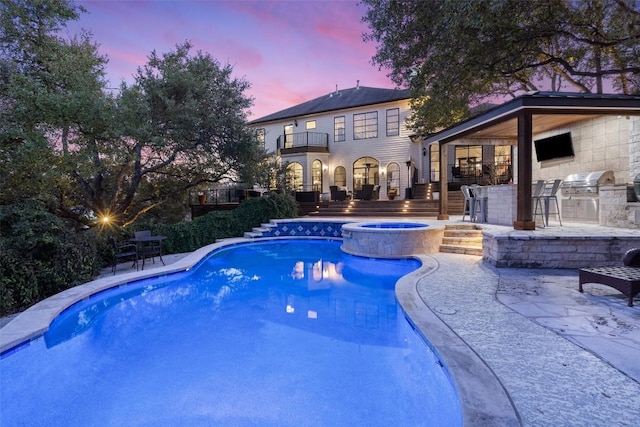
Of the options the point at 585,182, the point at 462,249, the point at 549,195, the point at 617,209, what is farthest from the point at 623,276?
the point at 585,182

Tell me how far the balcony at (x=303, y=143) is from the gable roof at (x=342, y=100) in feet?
4.40

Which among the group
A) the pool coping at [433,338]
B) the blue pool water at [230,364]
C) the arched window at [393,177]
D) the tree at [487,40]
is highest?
the tree at [487,40]

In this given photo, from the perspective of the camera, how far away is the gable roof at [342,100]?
65.7 feet

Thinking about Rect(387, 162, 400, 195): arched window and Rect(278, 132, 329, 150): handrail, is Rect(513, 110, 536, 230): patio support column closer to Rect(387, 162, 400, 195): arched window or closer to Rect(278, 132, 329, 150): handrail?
Rect(387, 162, 400, 195): arched window

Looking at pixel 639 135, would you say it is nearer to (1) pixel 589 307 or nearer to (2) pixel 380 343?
(1) pixel 589 307

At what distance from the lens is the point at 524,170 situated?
7.32 m

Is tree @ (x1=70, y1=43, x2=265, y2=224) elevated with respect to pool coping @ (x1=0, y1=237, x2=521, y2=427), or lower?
elevated

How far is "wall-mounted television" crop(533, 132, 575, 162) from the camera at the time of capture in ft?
33.4

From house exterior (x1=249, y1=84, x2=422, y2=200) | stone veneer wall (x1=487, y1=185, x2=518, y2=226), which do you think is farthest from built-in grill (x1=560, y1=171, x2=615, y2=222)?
house exterior (x1=249, y1=84, x2=422, y2=200)

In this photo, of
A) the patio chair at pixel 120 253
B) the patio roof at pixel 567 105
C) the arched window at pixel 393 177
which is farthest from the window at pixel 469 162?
the patio chair at pixel 120 253

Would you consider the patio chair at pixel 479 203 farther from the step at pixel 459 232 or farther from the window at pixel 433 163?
the window at pixel 433 163

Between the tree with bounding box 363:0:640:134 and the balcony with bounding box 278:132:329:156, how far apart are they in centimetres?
930

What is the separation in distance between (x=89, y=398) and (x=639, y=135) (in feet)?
37.4

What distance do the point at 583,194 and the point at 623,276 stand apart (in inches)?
227
